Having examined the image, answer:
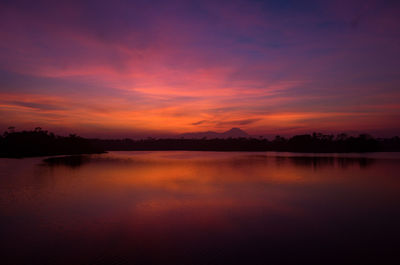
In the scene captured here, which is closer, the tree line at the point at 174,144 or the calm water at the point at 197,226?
the calm water at the point at 197,226

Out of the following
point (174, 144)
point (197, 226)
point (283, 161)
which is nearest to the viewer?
point (197, 226)

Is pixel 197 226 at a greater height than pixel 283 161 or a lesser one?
lesser

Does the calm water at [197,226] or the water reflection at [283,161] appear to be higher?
the water reflection at [283,161]

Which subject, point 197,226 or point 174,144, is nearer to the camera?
point 197,226

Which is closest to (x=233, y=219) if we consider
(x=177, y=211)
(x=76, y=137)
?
(x=177, y=211)

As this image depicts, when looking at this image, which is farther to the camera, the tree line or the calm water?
the tree line

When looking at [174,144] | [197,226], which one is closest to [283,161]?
[197,226]

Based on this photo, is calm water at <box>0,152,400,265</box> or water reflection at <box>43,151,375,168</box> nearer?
calm water at <box>0,152,400,265</box>

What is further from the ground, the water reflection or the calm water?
the water reflection

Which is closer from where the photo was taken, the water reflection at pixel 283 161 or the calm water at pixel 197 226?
the calm water at pixel 197 226

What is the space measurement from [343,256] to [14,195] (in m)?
20.7

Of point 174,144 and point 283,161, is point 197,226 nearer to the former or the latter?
point 283,161

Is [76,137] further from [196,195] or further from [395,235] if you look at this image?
[395,235]

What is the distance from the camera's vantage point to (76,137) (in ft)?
357
